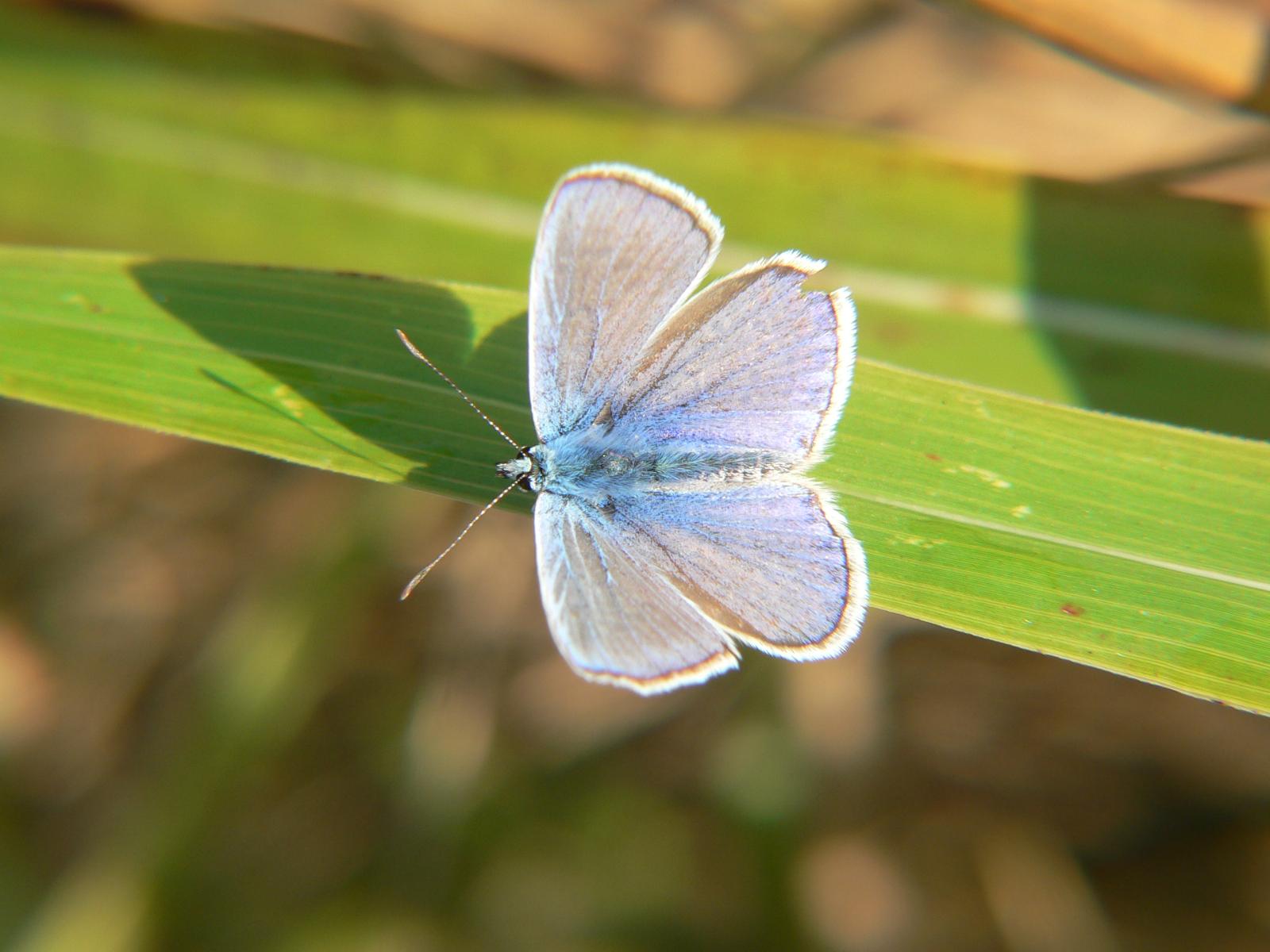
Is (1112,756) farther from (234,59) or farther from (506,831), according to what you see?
(234,59)

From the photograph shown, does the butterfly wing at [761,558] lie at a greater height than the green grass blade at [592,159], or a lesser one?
lesser

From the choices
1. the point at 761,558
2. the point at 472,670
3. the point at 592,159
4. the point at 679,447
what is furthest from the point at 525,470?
the point at 472,670

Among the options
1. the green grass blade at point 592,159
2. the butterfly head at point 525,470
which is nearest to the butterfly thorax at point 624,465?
the butterfly head at point 525,470

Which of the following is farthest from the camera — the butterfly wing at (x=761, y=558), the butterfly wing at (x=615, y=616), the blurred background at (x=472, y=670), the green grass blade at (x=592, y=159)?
the blurred background at (x=472, y=670)

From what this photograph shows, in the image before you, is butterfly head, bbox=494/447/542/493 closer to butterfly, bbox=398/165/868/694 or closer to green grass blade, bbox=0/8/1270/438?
butterfly, bbox=398/165/868/694

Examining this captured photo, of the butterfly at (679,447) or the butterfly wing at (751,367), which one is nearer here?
the butterfly at (679,447)

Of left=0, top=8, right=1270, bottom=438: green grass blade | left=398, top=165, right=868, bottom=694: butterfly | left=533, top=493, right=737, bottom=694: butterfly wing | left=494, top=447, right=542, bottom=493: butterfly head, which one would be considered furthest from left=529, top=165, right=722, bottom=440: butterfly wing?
left=0, top=8, right=1270, bottom=438: green grass blade

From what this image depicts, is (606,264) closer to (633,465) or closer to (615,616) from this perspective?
(633,465)

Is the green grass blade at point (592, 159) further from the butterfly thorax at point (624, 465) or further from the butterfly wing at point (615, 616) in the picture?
the butterfly wing at point (615, 616)
